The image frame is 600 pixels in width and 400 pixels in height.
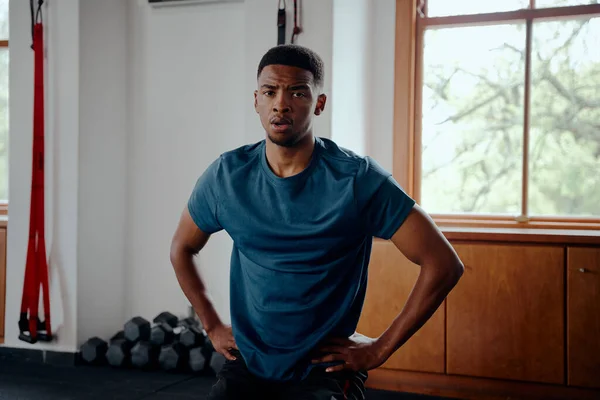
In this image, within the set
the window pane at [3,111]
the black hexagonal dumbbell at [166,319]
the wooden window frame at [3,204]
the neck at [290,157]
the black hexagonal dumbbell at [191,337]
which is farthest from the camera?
the window pane at [3,111]

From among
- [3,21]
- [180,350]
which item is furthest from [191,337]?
[3,21]

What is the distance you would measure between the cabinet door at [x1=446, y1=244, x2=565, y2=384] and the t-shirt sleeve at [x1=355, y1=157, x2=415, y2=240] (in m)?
1.56

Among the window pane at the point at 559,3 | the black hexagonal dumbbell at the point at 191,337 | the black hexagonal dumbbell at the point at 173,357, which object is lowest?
the black hexagonal dumbbell at the point at 173,357

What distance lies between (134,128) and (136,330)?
1125 mm

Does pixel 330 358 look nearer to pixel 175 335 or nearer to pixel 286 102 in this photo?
pixel 286 102

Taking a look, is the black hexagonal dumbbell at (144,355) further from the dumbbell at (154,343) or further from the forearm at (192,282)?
the forearm at (192,282)

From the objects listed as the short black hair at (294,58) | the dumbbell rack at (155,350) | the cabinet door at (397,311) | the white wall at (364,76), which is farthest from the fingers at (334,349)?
the dumbbell rack at (155,350)

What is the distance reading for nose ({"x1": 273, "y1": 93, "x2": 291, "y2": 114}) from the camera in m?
1.51

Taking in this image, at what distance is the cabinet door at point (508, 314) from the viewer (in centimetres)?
284

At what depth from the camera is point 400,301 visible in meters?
3.03

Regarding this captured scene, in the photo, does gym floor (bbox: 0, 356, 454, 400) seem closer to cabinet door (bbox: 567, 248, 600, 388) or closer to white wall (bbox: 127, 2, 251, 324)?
white wall (bbox: 127, 2, 251, 324)

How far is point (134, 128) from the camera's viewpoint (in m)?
3.72

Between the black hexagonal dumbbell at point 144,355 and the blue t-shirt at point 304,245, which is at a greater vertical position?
the blue t-shirt at point 304,245

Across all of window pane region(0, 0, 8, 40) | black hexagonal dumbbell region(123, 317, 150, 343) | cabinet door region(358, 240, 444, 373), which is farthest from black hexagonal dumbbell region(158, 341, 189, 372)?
window pane region(0, 0, 8, 40)
